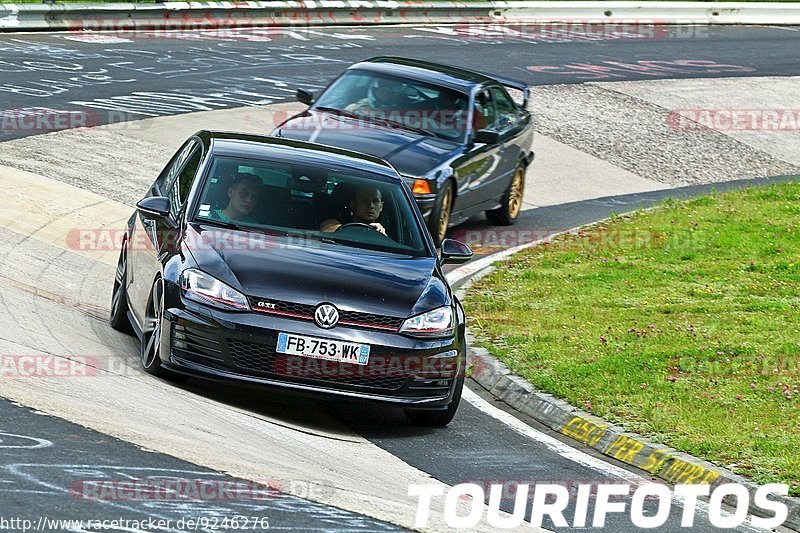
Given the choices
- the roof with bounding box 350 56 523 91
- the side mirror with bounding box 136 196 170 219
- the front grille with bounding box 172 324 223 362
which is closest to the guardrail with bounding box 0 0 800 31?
the roof with bounding box 350 56 523 91

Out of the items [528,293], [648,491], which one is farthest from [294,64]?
[648,491]

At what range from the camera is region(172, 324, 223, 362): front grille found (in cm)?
849

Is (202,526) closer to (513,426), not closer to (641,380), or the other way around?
(513,426)

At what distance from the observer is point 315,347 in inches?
332

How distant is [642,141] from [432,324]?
1561cm

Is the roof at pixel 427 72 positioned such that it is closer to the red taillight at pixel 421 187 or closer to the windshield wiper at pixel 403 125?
the windshield wiper at pixel 403 125

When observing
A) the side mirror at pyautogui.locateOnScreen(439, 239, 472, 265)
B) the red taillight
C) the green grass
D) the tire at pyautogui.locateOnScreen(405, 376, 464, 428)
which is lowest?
the green grass

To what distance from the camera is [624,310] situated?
12531 millimetres

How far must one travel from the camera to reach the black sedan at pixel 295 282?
8477 millimetres

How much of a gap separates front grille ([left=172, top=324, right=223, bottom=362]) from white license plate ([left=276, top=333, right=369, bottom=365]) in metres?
0.39

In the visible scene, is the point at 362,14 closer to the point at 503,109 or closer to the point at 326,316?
the point at 503,109

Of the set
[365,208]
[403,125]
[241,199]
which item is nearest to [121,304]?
[241,199]

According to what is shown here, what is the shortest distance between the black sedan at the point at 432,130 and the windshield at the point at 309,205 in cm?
442

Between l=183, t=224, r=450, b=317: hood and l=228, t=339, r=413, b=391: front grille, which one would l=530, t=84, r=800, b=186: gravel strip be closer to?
l=183, t=224, r=450, b=317: hood
